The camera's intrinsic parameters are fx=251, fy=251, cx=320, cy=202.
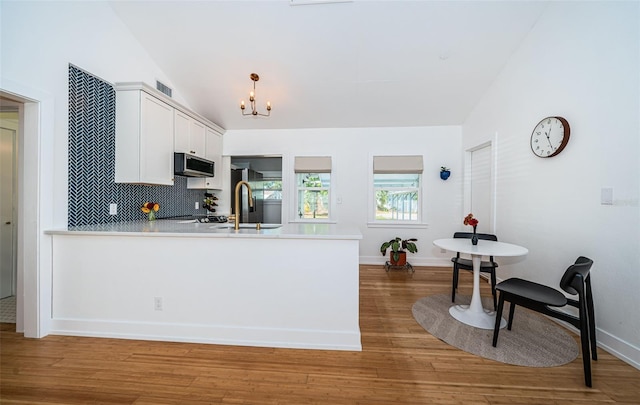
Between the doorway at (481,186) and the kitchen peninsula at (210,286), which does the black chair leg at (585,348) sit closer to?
the kitchen peninsula at (210,286)

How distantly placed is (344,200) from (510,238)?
7.93 feet

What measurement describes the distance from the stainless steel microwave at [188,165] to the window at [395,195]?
2.76 metres

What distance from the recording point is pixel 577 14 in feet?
7.36

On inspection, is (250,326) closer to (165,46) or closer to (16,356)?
(16,356)

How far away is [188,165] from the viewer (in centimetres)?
315

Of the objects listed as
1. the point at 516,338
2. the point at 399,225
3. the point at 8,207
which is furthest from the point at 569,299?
the point at 8,207

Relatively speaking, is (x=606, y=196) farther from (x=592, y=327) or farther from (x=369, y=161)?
(x=369, y=161)

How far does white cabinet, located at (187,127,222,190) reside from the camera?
13.0ft

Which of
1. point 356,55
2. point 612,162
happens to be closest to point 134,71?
point 356,55

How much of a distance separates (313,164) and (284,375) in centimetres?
339

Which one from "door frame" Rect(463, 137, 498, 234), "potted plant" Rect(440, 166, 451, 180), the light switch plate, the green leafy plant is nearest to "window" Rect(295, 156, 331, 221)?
the green leafy plant

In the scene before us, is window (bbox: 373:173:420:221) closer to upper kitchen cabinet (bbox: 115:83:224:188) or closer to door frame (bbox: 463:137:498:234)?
door frame (bbox: 463:137:498:234)

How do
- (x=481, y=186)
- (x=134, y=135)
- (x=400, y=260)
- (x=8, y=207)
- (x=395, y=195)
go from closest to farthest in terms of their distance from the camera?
(x=134, y=135), (x=8, y=207), (x=481, y=186), (x=400, y=260), (x=395, y=195)

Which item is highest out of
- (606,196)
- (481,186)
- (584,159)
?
(584,159)
